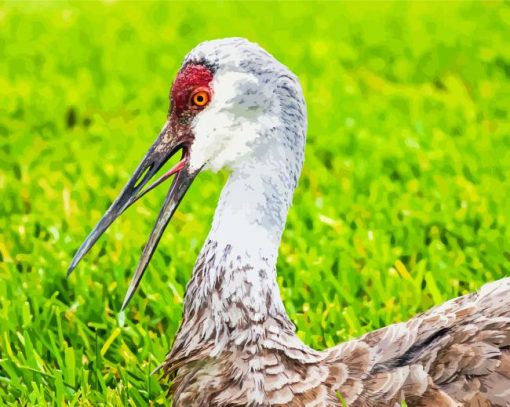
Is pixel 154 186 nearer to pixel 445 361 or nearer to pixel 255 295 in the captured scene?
pixel 255 295

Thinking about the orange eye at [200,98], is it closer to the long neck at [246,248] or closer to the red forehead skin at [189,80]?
the red forehead skin at [189,80]

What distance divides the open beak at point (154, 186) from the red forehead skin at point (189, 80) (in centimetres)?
12

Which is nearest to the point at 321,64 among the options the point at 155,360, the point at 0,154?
the point at 0,154

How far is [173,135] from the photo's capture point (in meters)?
3.10

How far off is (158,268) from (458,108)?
2.71 m

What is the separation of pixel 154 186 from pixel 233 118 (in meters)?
0.32

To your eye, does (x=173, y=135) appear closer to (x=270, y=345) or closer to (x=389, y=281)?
(x=270, y=345)

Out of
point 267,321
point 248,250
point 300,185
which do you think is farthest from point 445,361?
point 300,185

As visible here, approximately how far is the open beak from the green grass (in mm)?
497

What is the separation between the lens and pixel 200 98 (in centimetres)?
304

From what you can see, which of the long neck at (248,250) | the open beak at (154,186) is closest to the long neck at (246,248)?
the long neck at (248,250)

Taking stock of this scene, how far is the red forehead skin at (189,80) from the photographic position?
300cm

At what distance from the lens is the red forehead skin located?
9.86 feet

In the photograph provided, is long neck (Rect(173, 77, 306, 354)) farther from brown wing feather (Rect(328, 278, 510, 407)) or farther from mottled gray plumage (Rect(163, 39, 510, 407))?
brown wing feather (Rect(328, 278, 510, 407))
